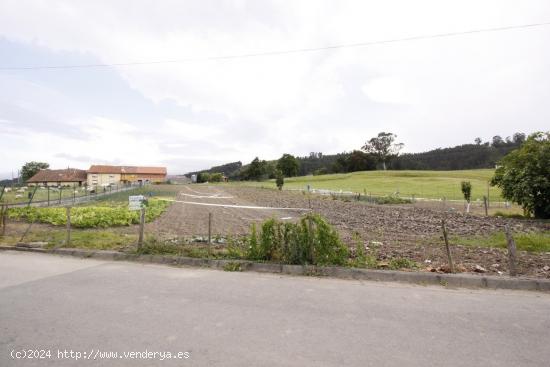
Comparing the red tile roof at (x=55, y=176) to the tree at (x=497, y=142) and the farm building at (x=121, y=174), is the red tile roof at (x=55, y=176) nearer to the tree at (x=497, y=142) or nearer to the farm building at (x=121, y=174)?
the farm building at (x=121, y=174)

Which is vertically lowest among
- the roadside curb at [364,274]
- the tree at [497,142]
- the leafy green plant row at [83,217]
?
the roadside curb at [364,274]

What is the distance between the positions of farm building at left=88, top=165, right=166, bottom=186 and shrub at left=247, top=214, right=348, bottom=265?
9777 centimetres

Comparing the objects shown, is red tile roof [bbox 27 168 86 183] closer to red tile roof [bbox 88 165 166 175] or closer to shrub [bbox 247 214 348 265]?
red tile roof [bbox 88 165 166 175]

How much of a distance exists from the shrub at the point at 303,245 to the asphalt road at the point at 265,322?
2.31ft

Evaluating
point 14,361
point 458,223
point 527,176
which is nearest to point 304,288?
point 14,361

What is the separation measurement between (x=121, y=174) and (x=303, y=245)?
4733 inches

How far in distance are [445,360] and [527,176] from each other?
17.2 m

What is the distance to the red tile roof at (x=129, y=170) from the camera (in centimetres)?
10875

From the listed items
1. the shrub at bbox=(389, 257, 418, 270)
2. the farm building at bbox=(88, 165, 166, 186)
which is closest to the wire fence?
the shrub at bbox=(389, 257, 418, 270)

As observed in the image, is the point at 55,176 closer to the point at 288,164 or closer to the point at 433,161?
the point at 288,164

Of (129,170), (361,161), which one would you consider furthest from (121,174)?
(361,161)

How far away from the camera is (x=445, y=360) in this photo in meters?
3.13

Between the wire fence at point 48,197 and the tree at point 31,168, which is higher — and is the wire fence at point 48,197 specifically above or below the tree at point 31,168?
below

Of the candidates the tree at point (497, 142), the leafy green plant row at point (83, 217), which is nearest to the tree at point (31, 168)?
the leafy green plant row at point (83, 217)
